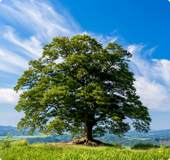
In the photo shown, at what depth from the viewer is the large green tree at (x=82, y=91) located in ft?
66.8

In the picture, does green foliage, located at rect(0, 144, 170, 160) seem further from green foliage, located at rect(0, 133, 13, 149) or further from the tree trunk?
the tree trunk

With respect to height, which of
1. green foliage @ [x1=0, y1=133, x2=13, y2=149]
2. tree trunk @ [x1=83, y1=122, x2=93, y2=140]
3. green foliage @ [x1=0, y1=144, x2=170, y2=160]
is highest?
tree trunk @ [x1=83, y1=122, x2=93, y2=140]

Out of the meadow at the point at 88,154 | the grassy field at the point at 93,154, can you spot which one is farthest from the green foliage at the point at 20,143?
the grassy field at the point at 93,154

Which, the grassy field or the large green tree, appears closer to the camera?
the grassy field

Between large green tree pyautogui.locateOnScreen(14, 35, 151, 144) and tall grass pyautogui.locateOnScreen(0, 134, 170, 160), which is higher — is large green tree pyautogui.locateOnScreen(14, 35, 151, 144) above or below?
above

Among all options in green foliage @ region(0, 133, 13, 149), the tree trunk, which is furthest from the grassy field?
the tree trunk

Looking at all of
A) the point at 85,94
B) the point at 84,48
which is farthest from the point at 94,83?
the point at 84,48

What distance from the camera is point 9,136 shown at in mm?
16703

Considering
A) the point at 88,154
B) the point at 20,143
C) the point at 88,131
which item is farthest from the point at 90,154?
the point at 88,131

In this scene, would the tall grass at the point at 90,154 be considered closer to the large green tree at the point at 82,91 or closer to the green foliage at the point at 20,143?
the green foliage at the point at 20,143

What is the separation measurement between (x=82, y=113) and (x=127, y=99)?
6781 millimetres

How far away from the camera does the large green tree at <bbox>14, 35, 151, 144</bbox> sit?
2038 cm

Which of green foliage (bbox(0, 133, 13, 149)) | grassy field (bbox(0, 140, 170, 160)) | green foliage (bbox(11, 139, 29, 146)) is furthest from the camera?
green foliage (bbox(11, 139, 29, 146))

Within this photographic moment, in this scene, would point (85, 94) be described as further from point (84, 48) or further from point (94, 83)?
point (84, 48)
